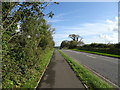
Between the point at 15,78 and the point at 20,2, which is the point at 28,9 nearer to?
the point at 20,2

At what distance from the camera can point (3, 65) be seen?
203 inches

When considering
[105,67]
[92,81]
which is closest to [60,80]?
[92,81]

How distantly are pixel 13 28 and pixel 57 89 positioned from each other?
403cm

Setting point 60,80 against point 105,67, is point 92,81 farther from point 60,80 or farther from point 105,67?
point 105,67

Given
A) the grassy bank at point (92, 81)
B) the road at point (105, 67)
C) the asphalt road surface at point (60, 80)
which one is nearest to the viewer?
the grassy bank at point (92, 81)

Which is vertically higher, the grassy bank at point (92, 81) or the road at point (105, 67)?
the grassy bank at point (92, 81)

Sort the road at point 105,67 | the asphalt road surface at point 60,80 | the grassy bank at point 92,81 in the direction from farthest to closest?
1. the road at point 105,67
2. the asphalt road surface at point 60,80
3. the grassy bank at point 92,81

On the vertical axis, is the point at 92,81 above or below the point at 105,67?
above

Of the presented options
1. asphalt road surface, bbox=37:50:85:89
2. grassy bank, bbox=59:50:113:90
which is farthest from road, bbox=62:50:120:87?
asphalt road surface, bbox=37:50:85:89

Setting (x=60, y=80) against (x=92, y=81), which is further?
(x=60, y=80)

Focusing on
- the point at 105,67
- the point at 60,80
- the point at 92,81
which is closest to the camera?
the point at 92,81

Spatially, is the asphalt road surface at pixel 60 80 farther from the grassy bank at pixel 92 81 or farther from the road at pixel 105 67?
the road at pixel 105 67

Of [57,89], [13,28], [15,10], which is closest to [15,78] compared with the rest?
[57,89]

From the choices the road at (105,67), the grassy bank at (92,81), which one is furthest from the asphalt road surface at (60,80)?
the road at (105,67)
